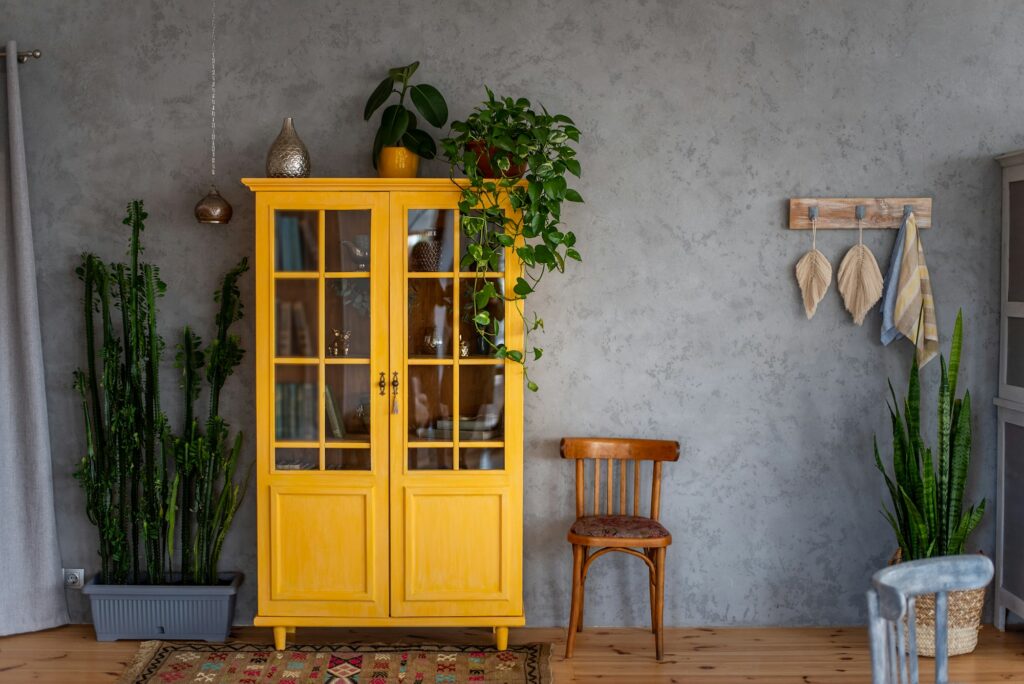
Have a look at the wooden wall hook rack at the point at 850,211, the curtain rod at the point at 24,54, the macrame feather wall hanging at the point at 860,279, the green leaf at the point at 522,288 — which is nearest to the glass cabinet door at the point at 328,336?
the green leaf at the point at 522,288

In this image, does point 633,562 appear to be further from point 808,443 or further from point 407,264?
point 407,264

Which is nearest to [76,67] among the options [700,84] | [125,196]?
[125,196]

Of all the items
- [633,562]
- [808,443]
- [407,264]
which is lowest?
[633,562]

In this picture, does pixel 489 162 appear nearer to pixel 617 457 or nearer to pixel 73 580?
pixel 617 457

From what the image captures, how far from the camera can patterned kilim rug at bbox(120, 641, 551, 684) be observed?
3.37 metres

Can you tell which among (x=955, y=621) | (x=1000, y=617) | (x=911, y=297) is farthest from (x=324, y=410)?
(x=1000, y=617)

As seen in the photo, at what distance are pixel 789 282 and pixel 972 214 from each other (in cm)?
81

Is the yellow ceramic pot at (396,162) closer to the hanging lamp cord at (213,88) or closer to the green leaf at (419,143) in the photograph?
the green leaf at (419,143)

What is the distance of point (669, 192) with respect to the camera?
392cm

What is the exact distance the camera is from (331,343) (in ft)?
11.7

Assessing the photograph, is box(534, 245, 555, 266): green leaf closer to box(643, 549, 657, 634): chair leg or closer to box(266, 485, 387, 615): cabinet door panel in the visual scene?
box(266, 485, 387, 615): cabinet door panel

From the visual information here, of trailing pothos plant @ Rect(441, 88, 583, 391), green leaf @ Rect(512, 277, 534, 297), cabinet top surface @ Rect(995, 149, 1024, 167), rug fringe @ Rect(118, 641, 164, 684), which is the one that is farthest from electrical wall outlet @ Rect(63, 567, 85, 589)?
cabinet top surface @ Rect(995, 149, 1024, 167)

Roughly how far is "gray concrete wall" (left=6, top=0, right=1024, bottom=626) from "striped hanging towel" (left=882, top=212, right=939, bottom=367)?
0.28ft

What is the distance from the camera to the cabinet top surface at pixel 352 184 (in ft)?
11.5
